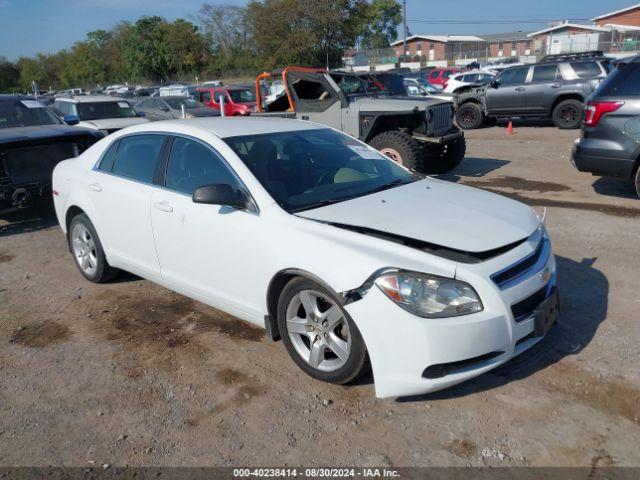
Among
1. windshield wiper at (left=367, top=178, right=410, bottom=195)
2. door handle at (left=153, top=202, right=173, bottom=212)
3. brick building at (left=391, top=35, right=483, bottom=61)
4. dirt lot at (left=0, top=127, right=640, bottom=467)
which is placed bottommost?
dirt lot at (left=0, top=127, right=640, bottom=467)

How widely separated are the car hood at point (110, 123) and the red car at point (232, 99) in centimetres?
689

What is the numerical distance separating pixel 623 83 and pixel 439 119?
9.93 ft

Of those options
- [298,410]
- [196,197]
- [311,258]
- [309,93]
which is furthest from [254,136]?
[309,93]

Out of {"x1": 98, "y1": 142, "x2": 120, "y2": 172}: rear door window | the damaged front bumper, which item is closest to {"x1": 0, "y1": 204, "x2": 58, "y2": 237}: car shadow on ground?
{"x1": 98, "y1": 142, "x2": 120, "y2": 172}: rear door window

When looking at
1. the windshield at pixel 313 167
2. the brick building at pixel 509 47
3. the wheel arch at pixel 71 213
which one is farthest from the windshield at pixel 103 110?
the brick building at pixel 509 47

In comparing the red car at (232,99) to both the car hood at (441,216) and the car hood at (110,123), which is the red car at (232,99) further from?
the car hood at (441,216)

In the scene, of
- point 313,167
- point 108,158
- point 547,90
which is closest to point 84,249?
point 108,158

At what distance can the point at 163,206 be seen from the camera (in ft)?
13.9

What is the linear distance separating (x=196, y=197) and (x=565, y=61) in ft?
48.3

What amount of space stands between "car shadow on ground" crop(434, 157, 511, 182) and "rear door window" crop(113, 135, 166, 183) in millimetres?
6076

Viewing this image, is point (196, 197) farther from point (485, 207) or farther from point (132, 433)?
point (485, 207)

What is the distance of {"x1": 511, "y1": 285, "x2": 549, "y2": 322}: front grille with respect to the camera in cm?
311

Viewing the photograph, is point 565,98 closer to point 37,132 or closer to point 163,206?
point 37,132

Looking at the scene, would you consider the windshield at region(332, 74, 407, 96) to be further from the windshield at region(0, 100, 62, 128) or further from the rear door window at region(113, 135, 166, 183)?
the rear door window at region(113, 135, 166, 183)
